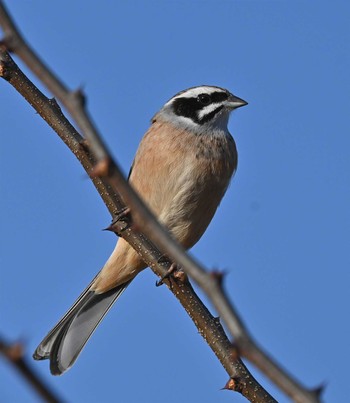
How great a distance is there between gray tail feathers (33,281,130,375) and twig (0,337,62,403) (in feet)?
16.4

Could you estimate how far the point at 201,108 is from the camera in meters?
8.15

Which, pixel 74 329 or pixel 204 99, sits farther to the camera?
pixel 204 99

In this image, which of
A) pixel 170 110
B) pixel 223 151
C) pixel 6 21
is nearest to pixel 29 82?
pixel 6 21

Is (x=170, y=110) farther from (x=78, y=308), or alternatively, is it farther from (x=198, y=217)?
(x=78, y=308)

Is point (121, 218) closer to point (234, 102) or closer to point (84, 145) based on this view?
point (84, 145)

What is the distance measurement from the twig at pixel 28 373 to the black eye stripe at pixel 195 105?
6.87 m

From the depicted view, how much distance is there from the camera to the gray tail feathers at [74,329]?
6160 mm

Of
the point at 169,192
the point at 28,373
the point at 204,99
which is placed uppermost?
the point at 204,99

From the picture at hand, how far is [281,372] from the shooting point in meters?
1.39

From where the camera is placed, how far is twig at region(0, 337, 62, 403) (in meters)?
1.09

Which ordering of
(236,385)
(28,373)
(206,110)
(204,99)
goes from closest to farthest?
(28,373) < (236,385) < (206,110) < (204,99)

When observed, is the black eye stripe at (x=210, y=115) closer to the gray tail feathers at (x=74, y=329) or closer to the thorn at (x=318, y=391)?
the gray tail feathers at (x=74, y=329)

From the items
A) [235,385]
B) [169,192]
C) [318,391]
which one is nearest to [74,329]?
[169,192]

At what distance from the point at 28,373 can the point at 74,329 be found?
5861 millimetres
